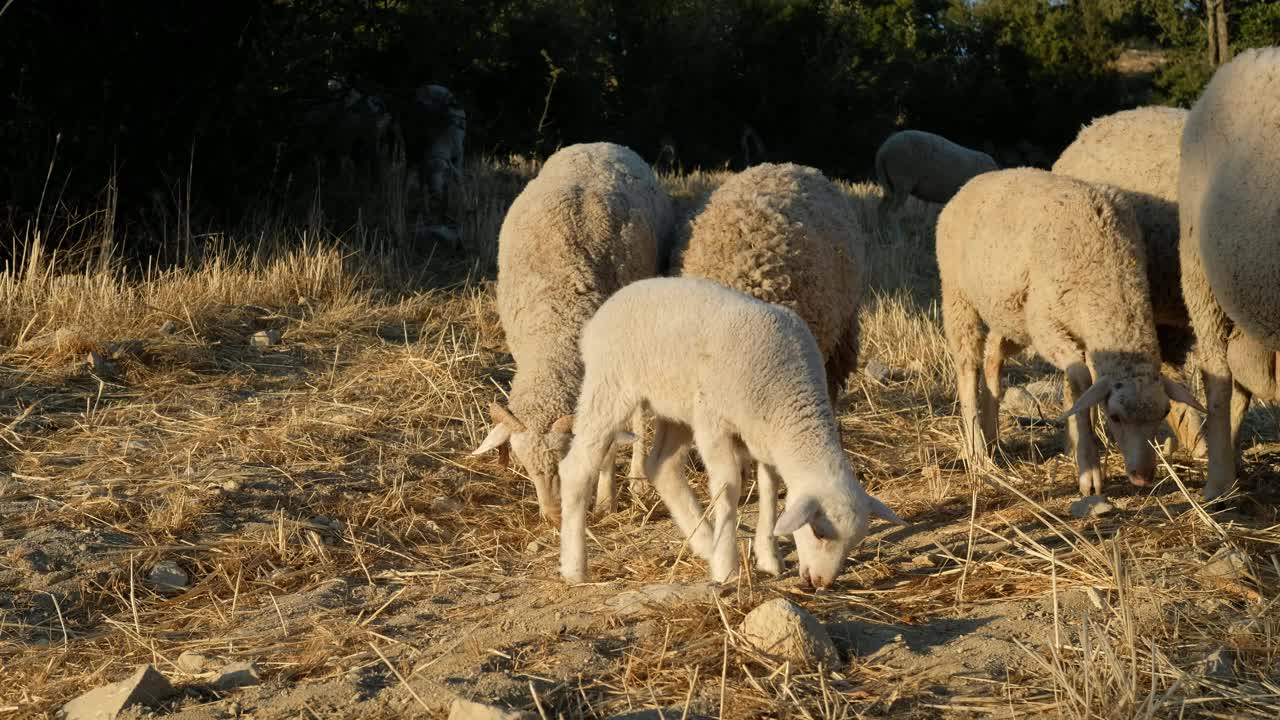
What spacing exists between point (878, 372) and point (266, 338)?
3832 millimetres

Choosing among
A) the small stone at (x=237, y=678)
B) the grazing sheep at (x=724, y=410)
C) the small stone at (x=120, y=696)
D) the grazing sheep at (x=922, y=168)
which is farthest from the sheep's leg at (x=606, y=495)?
the grazing sheep at (x=922, y=168)

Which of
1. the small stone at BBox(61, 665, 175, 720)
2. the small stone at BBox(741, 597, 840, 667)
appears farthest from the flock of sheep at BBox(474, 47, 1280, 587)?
the small stone at BBox(61, 665, 175, 720)

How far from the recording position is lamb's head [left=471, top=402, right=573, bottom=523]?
5.61 m

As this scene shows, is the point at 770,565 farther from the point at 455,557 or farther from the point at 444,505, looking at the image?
the point at 444,505

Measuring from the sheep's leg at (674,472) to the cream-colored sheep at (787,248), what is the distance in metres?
0.95

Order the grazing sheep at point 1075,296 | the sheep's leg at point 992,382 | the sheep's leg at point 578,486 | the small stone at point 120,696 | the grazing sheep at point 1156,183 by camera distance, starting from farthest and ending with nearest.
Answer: the sheep's leg at point 992,382 < the grazing sheep at point 1156,183 < the grazing sheep at point 1075,296 < the sheep's leg at point 578,486 < the small stone at point 120,696

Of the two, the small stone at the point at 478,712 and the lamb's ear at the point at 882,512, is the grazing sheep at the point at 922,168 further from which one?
the small stone at the point at 478,712

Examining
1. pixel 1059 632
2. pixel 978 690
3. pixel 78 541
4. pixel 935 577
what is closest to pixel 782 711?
pixel 978 690

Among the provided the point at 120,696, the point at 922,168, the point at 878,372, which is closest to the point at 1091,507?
the point at 878,372

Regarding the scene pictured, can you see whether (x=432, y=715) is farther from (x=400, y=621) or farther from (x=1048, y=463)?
(x=1048, y=463)

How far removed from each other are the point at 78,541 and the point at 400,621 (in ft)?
5.04

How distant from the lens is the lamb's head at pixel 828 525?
439 centimetres

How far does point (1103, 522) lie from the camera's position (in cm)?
550

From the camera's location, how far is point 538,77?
2284 centimetres
